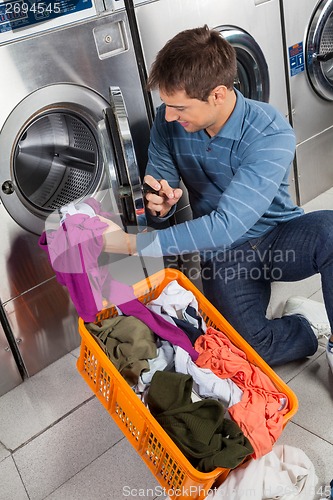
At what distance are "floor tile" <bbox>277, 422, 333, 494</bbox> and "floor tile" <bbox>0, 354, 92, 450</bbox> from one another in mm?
744

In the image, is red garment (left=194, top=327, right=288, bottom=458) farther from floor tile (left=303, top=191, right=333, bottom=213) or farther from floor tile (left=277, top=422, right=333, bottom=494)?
floor tile (left=303, top=191, right=333, bottom=213)

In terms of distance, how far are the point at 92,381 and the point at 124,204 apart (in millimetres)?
580

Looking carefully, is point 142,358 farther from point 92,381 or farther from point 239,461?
point 239,461

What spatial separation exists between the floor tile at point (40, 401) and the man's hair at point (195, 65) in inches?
45.1

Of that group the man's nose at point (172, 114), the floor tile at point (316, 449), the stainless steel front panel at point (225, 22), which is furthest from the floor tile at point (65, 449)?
the stainless steel front panel at point (225, 22)

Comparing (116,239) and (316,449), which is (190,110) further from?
(316,449)

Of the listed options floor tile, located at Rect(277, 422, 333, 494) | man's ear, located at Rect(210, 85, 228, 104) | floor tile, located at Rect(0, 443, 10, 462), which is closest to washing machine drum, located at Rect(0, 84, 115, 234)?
man's ear, located at Rect(210, 85, 228, 104)

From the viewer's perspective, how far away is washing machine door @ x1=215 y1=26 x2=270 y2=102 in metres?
2.53

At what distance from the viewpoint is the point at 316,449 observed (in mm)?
1805

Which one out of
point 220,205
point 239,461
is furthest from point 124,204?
point 239,461

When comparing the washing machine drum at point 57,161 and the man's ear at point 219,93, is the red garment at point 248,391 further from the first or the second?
the washing machine drum at point 57,161

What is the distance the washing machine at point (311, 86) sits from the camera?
2.82 meters

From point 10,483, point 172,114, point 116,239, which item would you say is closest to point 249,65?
point 172,114

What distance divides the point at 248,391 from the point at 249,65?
61.1 inches
